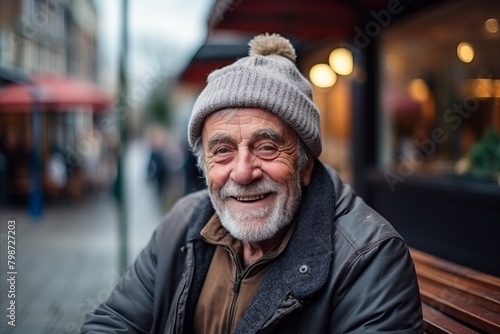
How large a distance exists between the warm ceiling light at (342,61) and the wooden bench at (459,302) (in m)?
4.82

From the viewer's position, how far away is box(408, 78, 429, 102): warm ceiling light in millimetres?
6734

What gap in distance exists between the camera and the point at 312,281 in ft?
5.77

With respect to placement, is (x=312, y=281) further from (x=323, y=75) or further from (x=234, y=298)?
(x=323, y=75)

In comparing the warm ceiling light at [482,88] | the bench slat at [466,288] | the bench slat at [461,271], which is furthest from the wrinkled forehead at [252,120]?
the warm ceiling light at [482,88]

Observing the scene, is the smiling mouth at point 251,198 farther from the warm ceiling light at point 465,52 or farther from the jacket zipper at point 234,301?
the warm ceiling light at point 465,52

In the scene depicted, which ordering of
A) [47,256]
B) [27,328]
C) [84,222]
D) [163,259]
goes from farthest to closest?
1. [84,222]
2. [47,256]
3. [27,328]
4. [163,259]

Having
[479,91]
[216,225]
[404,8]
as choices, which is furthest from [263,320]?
[404,8]

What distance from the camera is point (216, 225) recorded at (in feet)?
7.27

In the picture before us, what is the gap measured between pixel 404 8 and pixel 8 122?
1146 centimetres

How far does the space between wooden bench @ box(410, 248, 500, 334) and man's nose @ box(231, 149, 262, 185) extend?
995 millimetres

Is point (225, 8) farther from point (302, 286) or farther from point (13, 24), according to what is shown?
point (13, 24)

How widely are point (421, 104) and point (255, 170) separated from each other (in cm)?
522

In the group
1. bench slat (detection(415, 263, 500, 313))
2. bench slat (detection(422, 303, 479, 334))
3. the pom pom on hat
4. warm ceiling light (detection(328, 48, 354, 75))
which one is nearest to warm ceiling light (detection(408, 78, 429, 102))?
warm ceiling light (detection(328, 48, 354, 75))

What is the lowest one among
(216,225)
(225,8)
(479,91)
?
(216,225)
